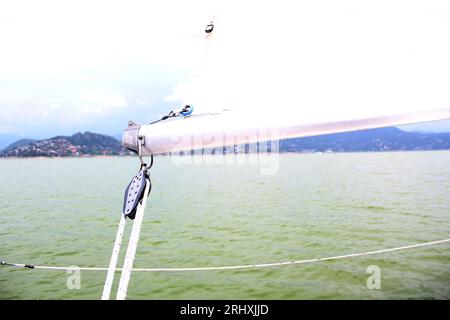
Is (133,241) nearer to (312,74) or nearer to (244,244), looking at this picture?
(312,74)

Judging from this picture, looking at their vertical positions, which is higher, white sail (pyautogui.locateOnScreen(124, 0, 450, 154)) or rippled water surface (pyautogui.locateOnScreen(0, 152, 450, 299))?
white sail (pyautogui.locateOnScreen(124, 0, 450, 154))

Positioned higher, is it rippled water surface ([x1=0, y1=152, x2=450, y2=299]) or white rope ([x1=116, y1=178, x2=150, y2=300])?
white rope ([x1=116, y1=178, x2=150, y2=300])

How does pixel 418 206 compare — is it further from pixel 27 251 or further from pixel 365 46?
pixel 365 46

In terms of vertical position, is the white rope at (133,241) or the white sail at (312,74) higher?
the white sail at (312,74)

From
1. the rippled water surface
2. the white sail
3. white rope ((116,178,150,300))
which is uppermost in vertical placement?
the white sail

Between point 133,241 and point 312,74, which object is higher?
point 312,74

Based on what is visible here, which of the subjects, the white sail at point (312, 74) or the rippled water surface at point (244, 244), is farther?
the rippled water surface at point (244, 244)

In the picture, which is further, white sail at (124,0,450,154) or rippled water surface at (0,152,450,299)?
rippled water surface at (0,152,450,299)

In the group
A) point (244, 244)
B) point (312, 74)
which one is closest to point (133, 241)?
point (312, 74)
